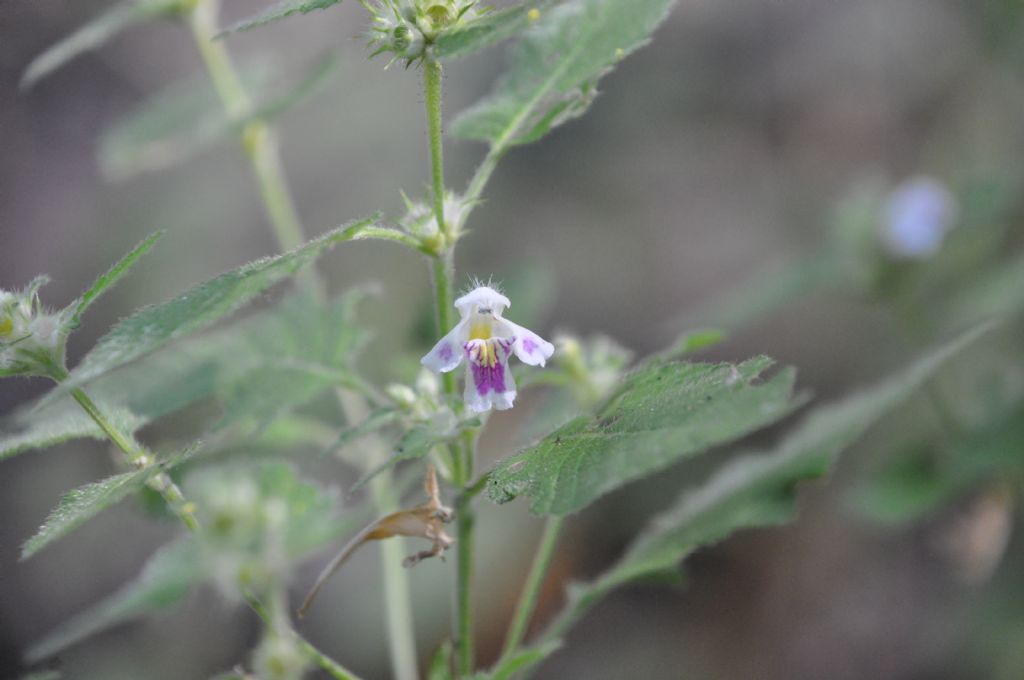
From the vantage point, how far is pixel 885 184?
5836 millimetres

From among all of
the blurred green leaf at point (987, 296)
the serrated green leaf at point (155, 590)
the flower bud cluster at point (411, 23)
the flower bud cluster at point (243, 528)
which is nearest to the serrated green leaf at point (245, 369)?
the flower bud cluster at point (243, 528)

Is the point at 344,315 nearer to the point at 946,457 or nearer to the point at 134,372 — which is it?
the point at 134,372

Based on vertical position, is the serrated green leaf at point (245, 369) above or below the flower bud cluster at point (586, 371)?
above

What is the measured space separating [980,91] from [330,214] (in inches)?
159

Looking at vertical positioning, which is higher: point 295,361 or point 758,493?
point 295,361

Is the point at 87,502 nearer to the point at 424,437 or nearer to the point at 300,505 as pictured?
the point at 424,437

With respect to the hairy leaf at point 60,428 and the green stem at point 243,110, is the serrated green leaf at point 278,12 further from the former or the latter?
the green stem at point 243,110

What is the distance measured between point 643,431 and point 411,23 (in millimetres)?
801

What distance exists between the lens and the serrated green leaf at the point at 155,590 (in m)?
2.36

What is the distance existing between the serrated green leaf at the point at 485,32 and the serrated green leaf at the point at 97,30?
133cm

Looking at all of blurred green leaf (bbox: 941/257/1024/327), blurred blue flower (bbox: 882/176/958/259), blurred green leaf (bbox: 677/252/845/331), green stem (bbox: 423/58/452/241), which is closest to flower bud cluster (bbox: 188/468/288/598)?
green stem (bbox: 423/58/452/241)

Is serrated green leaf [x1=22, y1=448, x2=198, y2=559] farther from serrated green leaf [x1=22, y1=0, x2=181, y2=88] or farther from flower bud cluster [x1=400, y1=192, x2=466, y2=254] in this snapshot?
serrated green leaf [x1=22, y1=0, x2=181, y2=88]

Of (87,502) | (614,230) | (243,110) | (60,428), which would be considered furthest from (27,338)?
(614,230)

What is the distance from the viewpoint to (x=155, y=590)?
98.3 inches
